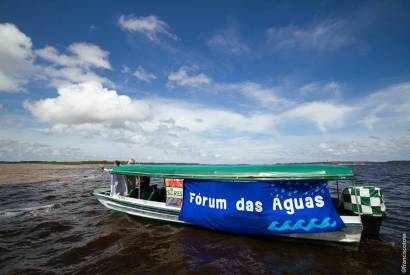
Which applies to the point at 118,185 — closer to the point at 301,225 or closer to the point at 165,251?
the point at 165,251

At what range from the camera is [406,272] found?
6.66 m

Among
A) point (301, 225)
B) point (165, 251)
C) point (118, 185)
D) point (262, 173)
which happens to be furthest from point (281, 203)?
point (118, 185)

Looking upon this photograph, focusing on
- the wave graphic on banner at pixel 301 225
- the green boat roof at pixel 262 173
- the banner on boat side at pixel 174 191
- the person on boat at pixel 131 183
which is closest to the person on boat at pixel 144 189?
the person on boat at pixel 131 183

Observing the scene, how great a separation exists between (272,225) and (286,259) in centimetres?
107

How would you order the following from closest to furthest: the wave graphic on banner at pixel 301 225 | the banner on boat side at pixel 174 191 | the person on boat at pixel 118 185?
the wave graphic on banner at pixel 301 225 < the banner on boat side at pixel 174 191 < the person on boat at pixel 118 185

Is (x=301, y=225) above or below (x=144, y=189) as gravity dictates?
below

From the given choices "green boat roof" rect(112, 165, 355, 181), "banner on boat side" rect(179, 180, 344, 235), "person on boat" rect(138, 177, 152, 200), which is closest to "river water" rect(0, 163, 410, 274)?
"banner on boat side" rect(179, 180, 344, 235)

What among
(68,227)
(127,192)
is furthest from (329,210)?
(68,227)

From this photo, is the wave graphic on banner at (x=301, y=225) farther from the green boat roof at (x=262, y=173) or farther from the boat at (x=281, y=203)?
the green boat roof at (x=262, y=173)

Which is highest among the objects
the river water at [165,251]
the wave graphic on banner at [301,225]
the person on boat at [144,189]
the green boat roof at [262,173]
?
the green boat roof at [262,173]

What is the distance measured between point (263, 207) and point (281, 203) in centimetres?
61

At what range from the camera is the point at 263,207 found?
8055 mm

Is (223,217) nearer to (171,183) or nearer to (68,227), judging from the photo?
(171,183)

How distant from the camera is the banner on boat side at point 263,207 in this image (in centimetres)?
750
